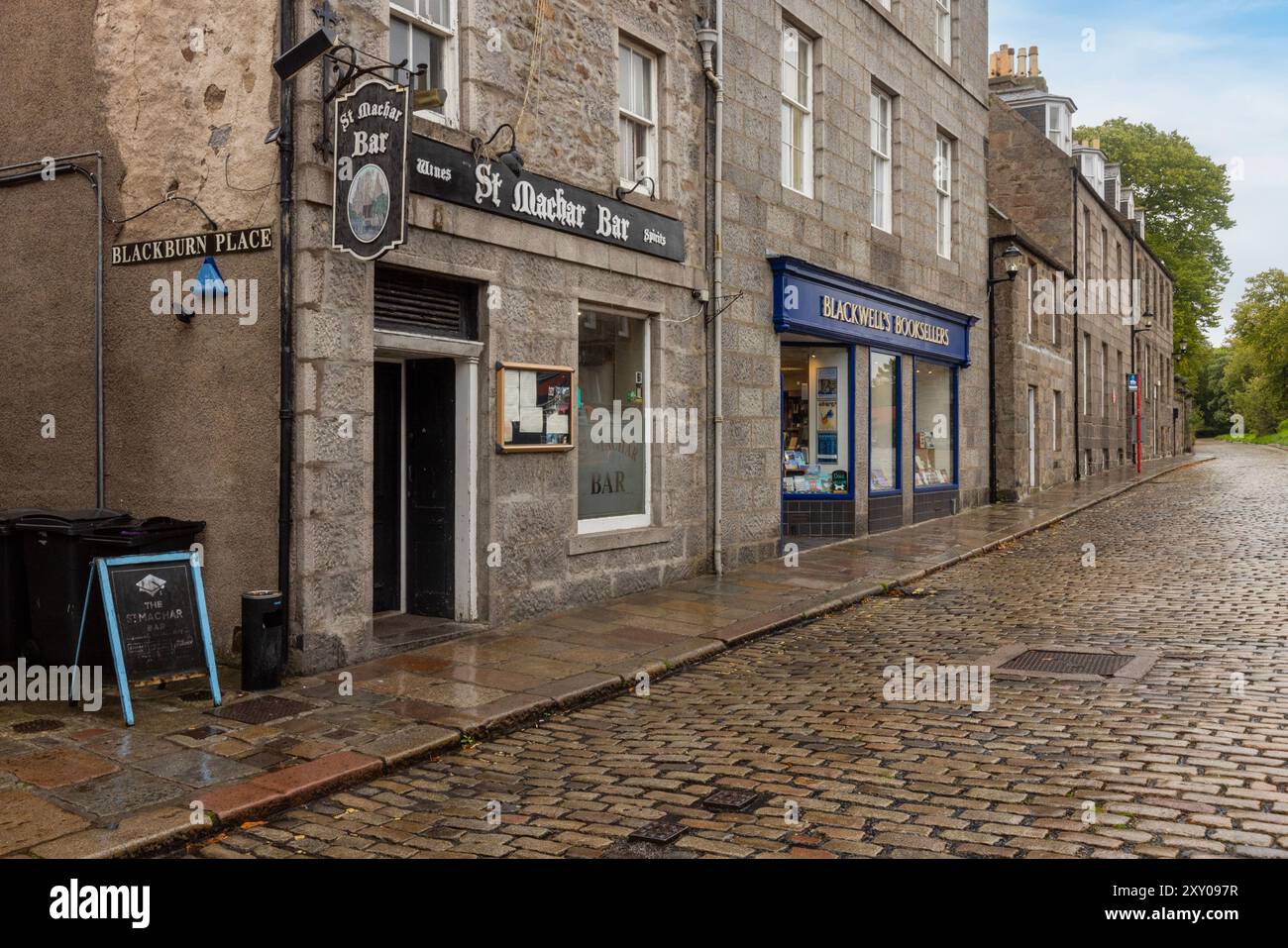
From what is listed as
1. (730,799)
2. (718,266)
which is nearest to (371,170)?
(730,799)

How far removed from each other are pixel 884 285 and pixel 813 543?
4.73 m

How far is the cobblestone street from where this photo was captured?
15.0ft

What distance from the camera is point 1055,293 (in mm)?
28250

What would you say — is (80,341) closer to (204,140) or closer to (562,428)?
(204,140)

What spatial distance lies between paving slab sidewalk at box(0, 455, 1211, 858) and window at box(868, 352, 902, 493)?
21.2 ft

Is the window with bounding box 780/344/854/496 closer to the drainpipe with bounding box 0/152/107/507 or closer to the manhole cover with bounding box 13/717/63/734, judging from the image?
the drainpipe with bounding box 0/152/107/507

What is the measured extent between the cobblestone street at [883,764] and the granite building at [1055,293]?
1445 centimetres

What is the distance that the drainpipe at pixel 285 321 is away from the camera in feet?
24.9

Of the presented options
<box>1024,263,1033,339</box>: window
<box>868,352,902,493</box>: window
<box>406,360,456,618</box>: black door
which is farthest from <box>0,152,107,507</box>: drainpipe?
<box>1024,263,1033,339</box>: window

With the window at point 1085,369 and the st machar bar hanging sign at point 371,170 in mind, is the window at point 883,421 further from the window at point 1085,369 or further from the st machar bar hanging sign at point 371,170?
the window at point 1085,369

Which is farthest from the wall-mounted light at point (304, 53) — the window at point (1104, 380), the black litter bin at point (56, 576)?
the window at point (1104, 380)

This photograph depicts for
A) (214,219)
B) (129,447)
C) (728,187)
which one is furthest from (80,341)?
(728,187)

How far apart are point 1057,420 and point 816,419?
52.0ft

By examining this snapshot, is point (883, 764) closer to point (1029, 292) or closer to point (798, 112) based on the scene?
point (798, 112)
